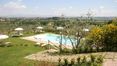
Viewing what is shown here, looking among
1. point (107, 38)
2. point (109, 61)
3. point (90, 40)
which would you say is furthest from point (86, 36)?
point (109, 61)

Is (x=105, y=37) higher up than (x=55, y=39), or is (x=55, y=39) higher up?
(x=105, y=37)

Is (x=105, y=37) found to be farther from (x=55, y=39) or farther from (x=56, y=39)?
(x=55, y=39)

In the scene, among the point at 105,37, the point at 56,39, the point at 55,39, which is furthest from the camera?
the point at 55,39

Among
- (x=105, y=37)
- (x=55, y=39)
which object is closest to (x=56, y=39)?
(x=55, y=39)

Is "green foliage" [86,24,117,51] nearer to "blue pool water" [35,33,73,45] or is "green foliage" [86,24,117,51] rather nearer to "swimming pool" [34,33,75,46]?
"swimming pool" [34,33,75,46]

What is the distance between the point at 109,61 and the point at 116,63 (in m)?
0.68

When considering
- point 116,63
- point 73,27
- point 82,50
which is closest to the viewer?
point 116,63

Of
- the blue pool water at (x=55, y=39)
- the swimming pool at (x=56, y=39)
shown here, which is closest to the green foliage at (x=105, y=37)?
the swimming pool at (x=56, y=39)

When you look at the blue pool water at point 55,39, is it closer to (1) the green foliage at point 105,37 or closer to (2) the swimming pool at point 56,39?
(2) the swimming pool at point 56,39

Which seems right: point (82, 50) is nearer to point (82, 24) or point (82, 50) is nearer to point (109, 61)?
point (82, 24)

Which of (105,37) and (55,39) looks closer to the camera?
(105,37)

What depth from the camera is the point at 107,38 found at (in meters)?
17.9

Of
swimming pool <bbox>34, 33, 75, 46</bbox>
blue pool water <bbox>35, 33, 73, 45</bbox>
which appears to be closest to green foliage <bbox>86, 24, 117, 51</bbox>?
swimming pool <bbox>34, 33, 75, 46</bbox>

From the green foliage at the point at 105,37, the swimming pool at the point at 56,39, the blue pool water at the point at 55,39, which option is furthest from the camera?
the blue pool water at the point at 55,39
